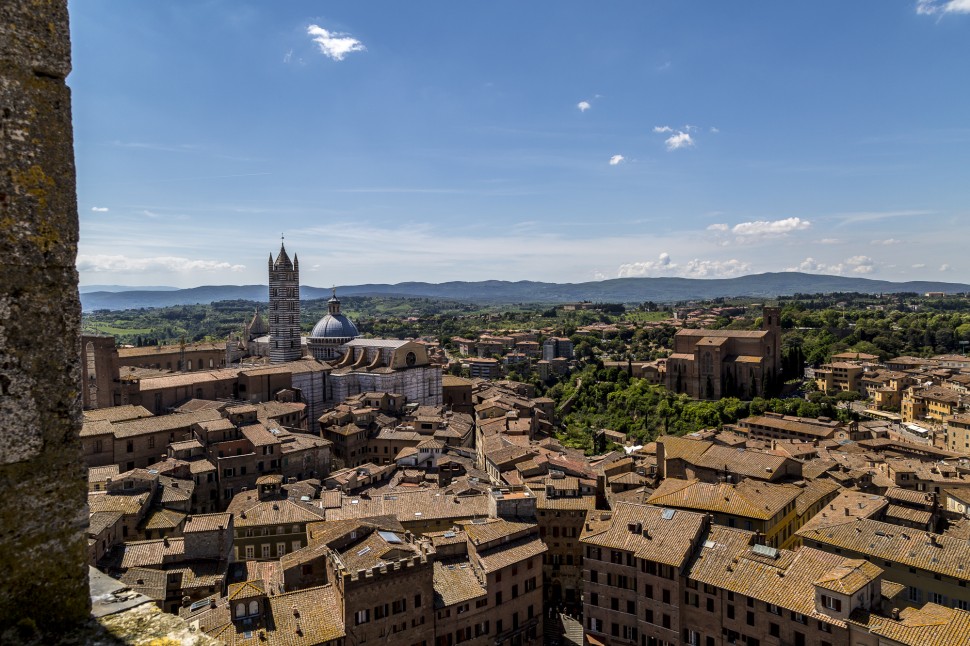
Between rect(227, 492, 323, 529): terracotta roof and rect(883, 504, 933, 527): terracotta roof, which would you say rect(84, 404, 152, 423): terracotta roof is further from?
rect(883, 504, 933, 527): terracotta roof

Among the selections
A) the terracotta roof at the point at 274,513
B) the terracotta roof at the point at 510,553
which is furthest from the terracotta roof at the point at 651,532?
the terracotta roof at the point at 274,513

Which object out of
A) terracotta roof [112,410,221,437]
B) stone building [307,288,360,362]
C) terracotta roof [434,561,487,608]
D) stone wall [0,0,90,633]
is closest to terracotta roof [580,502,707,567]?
terracotta roof [434,561,487,608]

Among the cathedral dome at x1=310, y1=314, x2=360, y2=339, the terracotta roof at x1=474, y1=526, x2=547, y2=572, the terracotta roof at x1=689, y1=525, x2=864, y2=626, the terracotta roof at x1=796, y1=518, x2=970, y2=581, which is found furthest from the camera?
the cathedral dome at x1=310, y1=314, x2=360, y2=339

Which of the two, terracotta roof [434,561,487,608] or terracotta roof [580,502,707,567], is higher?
terracotta roof [580,502,707,567]

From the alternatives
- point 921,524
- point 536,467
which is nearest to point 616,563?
point 536,467

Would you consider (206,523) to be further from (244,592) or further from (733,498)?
(733,498)

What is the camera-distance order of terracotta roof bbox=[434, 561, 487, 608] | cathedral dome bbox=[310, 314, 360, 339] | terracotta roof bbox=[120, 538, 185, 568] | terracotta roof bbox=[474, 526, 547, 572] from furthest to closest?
cathedral dome bbox=[310, 314, 360, 339], terracotta roof bbox=[120, 538, 185, 568], terracotta roof bbox=[474, 526, 547, 572], terracotta roof bbox=[434, 561, 487, 608]

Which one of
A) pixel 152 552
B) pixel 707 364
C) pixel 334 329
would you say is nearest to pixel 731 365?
pixel 707 364

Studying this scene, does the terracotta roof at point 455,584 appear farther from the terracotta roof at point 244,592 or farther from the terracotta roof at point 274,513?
the terracotta roof at point 274,513
